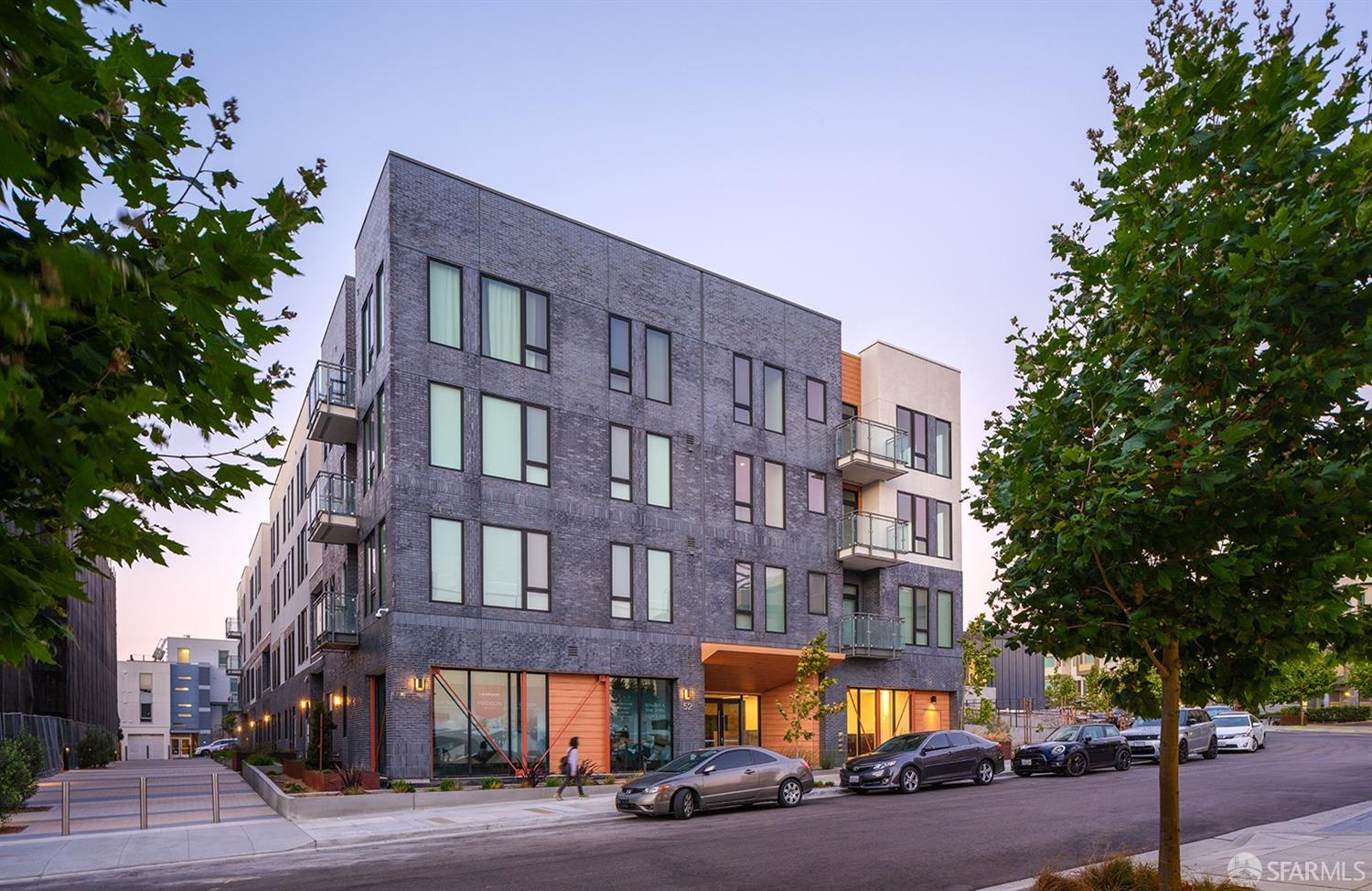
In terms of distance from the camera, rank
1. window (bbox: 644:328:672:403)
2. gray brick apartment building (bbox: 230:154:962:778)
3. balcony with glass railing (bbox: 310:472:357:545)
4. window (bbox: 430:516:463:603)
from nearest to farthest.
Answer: window (bbox: 430:516:463:603) → gray brick apartment building (bbox: 230:154:962:778) → balcony with glass railing (bbox: 310:472:357:545) → window (bbox: 644:328:672:403)

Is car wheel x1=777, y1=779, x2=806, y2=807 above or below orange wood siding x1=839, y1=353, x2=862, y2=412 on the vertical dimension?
below

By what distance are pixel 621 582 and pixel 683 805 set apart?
29.8 feet

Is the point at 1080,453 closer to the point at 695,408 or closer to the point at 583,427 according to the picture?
the point at 583,427

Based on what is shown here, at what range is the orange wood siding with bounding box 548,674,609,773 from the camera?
25891 mm

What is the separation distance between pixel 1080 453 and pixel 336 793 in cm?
1968

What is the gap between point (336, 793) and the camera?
870 inches

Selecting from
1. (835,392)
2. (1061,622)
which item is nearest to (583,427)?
(835,392)

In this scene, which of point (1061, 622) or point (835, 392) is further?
point (835, 392)

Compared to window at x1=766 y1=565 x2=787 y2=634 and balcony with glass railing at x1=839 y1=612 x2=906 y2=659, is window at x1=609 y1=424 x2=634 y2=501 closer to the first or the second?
window at x1=766 y1=565 x2=787 y2=634

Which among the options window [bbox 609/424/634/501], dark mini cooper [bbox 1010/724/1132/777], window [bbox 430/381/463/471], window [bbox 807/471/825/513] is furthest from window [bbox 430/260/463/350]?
dark mini cooper [bbox 1010/724/1132/777]

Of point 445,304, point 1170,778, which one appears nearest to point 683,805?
point 1170,778

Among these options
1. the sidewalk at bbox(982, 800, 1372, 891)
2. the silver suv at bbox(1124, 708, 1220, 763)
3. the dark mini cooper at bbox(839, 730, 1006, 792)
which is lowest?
the silver suv at bbox(1124, 708, 1220, 763)

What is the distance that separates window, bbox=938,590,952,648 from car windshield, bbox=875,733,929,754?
12.0m

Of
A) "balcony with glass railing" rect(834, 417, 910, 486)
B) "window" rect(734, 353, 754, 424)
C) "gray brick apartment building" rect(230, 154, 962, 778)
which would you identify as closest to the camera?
"gray brick apartment building" rect(230, 154, 962, 778)
